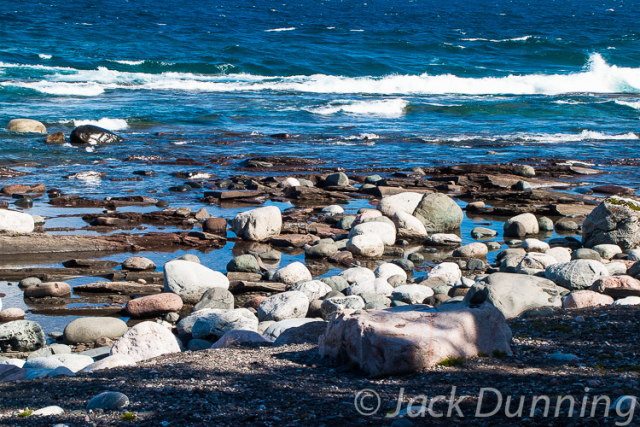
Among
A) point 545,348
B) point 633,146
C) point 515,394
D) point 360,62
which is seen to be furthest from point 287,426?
point 360,62

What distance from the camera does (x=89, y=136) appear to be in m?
19.6

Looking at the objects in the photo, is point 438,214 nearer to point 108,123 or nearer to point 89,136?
point 89,136

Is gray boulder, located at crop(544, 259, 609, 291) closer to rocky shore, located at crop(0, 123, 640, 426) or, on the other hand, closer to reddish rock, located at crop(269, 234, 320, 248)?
rocky shore, located at crop(0, 123, 640, 426)

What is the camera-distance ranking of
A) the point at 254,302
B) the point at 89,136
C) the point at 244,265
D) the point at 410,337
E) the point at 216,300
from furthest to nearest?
the point at 89,136 < the point at 244,265 < the point at 254,302 < the point at 216,300 < the point at 410,337

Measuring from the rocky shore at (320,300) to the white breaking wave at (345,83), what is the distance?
758 inches

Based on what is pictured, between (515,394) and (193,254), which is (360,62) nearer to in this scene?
(193,254)

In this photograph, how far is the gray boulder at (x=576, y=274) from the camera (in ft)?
26.8

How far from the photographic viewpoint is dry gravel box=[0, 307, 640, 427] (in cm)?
376

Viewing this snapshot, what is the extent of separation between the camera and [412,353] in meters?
4.49

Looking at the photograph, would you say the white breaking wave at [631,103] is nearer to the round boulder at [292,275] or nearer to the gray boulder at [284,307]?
the round boulder at [292,275]

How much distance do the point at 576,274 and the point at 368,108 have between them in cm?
2212

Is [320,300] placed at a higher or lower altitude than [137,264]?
higher

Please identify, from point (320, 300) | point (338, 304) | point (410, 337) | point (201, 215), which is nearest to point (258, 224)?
point (201, 215)

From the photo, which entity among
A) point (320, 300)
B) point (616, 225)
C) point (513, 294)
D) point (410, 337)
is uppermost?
point (410, 337)
